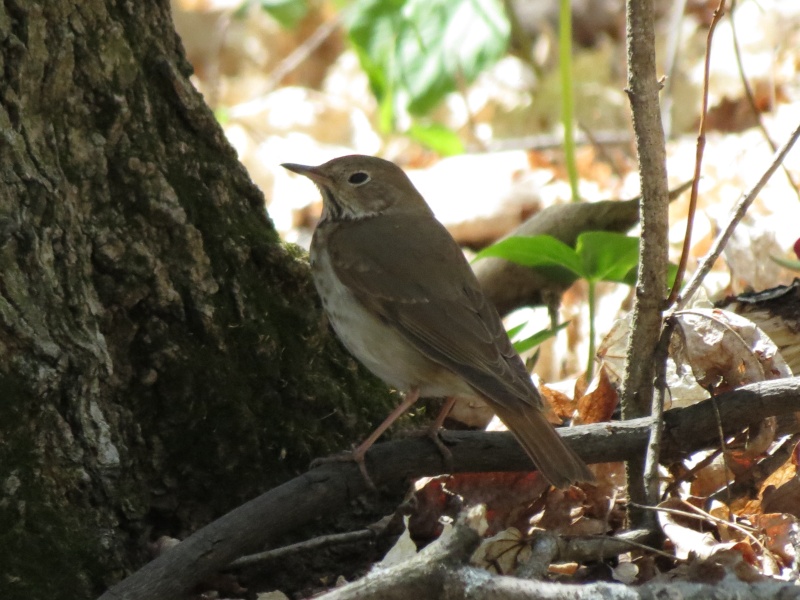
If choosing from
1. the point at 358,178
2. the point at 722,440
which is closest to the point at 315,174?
the point at 358,178

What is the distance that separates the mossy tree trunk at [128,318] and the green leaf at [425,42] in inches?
116

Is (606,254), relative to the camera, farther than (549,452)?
Yes

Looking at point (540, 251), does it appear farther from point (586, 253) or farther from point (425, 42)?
point (425, 42)

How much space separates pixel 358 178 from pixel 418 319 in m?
0.94

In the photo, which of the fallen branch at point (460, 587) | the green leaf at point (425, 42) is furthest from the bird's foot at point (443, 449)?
the green leaf at point (425, 42)

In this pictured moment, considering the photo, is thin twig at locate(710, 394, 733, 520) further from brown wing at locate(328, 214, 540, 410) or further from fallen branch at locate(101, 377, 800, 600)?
brown wing at locate(328, 214, 540, 410)

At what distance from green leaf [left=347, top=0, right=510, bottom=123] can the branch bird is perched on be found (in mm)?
2394

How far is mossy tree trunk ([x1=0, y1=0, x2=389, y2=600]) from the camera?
269 centimetres

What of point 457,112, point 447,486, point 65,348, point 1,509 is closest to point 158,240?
point 65,348

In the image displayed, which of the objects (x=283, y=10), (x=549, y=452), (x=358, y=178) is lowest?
(x=549, y=452)

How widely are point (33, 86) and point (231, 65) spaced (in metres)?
7.77

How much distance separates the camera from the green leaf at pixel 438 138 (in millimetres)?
7059

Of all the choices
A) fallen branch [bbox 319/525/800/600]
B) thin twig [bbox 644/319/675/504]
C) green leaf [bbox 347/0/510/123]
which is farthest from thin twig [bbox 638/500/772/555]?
green leaf [bbox 347/0/510/123]

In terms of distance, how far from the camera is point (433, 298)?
360 cm
